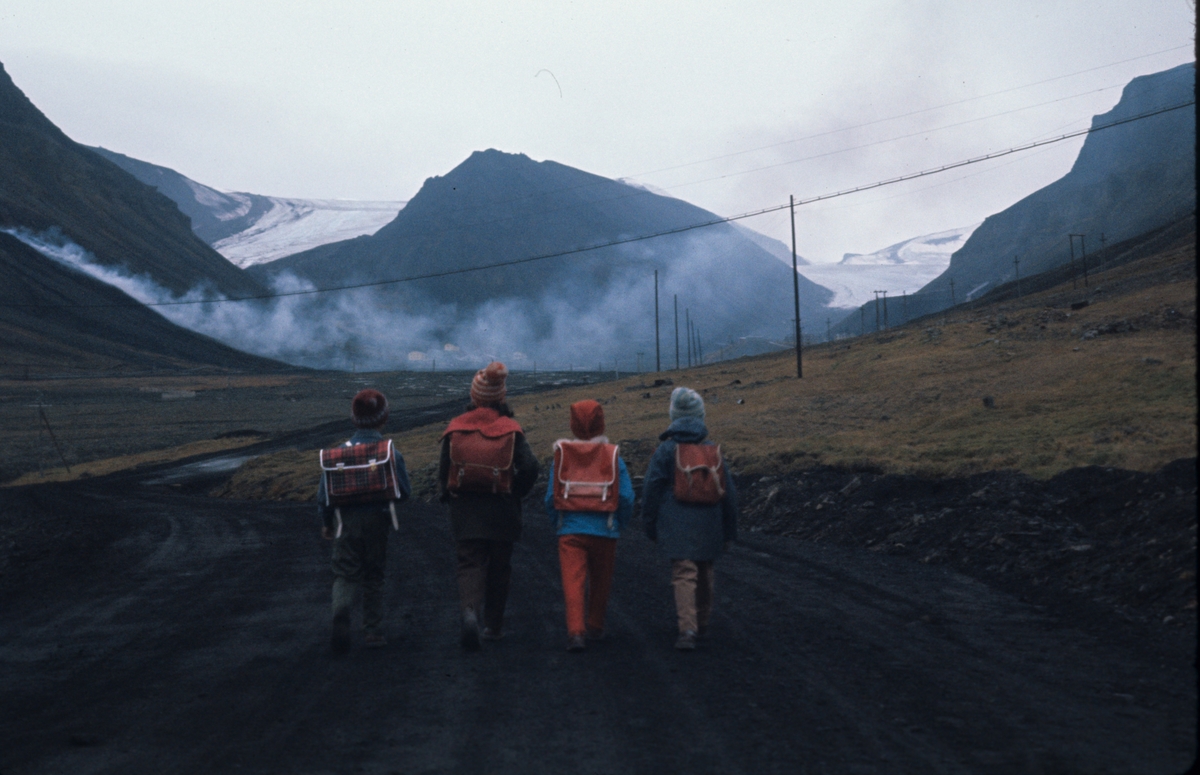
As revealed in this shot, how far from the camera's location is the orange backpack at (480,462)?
7301 mm

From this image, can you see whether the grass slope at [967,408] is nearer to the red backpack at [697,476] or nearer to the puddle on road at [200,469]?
the puddle on road at [200,469]

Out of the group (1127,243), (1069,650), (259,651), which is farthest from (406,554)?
(1127,243)

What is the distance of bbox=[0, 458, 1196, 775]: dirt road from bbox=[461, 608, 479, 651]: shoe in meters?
0.15

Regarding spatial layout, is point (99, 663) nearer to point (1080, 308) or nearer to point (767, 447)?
point (767, 447)

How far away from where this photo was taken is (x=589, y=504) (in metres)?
7.27

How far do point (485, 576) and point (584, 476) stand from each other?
3.62 ft

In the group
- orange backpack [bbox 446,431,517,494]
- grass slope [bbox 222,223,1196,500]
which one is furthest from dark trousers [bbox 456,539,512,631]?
Result: grass slope [bbox 222,223,1196,500]

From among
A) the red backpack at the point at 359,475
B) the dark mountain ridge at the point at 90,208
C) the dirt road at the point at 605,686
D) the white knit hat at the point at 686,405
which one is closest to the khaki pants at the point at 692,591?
the dirt road at the point at 605,686

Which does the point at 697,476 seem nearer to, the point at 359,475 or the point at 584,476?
the point at 584,476

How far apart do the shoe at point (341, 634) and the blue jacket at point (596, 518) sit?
1.72m

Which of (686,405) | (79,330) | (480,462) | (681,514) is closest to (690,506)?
(681,514)

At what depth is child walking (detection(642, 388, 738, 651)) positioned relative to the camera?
7320 millimetres

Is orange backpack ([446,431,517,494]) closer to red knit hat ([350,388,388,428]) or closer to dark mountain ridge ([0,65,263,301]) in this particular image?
red knit hat ([350,388,388,428])

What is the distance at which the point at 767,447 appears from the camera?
22453mm
